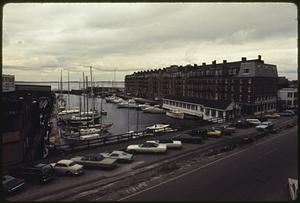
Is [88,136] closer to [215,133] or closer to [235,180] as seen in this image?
[215,133]

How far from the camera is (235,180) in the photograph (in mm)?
17531

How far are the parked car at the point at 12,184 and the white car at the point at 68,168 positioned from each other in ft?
10.0

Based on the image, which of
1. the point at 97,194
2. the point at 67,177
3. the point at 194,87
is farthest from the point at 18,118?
the point at 194,87

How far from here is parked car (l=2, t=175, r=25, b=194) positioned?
1476cm

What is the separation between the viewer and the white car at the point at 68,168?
18.3 meters

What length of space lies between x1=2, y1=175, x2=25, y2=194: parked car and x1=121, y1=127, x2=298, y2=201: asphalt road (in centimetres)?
565

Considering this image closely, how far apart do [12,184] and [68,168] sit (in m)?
3.81

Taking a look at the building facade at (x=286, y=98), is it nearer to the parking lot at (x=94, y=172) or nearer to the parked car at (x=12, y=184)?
the parking lot at (x=94, y=172)

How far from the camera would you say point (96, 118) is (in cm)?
7175

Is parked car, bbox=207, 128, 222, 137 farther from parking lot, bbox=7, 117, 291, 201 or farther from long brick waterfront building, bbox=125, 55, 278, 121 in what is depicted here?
long brick waterfront building, bbox=125, 55, 278, 121

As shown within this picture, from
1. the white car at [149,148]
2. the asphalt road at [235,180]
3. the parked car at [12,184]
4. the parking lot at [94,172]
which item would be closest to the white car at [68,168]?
the parking lot at [94,172]

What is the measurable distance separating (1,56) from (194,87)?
80.3 metres

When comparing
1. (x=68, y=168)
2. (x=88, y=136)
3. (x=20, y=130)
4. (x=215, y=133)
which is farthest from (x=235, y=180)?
(x=88, y=136)

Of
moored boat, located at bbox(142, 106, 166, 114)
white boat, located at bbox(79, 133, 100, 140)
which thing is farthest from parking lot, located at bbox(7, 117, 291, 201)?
moored boat, located at bbox(142, 106, 166, 114)
